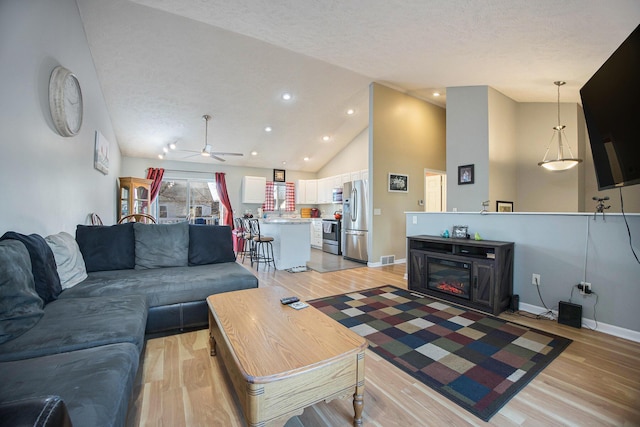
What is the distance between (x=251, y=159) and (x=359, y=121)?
3.14 metres

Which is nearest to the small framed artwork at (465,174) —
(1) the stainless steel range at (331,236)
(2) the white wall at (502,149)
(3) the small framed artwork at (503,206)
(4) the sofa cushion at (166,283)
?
(2) the white wall at (502,149)

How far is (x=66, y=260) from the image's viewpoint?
2.22 meters

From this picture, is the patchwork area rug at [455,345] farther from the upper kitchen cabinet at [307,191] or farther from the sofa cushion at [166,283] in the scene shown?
the upper kitchen cabinet at [307,191]

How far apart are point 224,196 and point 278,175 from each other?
5.79 feet

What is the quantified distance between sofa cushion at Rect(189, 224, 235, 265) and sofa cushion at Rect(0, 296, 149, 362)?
46.1 inches

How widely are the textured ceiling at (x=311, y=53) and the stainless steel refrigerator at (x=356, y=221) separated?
182cm

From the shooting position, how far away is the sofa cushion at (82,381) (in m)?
0.90

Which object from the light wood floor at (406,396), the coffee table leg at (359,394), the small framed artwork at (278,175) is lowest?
the light wood floor at (406,396)

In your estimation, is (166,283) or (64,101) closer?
(166,283)

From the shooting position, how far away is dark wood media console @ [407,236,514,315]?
2.85 metres

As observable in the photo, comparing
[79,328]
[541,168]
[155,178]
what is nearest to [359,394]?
[79,328]

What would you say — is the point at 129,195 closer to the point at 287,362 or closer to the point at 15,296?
the point at 15,296

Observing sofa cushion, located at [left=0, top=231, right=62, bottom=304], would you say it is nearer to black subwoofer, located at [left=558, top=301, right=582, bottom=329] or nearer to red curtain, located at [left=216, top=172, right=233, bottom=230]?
black subwoofer, located at [left=558, top=301, right=582, bottom=329]

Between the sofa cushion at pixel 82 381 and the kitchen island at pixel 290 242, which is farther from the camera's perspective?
the kitchen island at pixel 290 242
